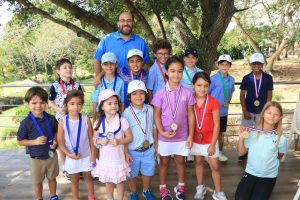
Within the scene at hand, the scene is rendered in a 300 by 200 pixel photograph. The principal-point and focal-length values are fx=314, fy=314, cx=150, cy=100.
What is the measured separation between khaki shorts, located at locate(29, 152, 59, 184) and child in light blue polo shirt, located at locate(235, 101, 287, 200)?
64.0 inches

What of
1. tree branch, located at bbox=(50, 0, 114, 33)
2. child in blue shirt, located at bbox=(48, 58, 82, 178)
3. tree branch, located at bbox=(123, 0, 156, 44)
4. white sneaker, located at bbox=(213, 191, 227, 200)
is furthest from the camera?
tree branch, located at bbox=(50, 0, 114, 33)

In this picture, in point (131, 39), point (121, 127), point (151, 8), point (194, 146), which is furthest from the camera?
point (151, 8)

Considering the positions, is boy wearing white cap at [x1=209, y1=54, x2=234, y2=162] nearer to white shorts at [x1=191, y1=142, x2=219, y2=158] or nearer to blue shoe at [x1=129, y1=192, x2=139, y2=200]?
white shorts at [x1=191, y1=142, x2=219, y2=158]

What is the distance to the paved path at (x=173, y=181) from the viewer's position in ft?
10.2

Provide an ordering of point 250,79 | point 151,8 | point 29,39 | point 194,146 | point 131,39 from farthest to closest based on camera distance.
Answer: point 29,39 < point 151,8 < point 250,79 < point 131,39 < point 194,146

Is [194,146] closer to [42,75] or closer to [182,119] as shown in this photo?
[182,119]

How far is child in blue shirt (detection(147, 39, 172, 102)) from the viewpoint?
3127 millimetres

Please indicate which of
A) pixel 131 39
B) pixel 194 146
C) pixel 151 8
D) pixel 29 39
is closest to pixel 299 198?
pixel 194 146

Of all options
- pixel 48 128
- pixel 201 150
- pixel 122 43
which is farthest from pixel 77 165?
pixel 122 43

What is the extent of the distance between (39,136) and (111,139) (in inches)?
24.4

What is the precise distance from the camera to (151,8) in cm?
618

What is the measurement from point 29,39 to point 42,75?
16.5ft

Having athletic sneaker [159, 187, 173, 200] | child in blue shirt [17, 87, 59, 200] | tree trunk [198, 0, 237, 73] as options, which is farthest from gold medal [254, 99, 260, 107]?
tree trunk [198, 0, 237, 73]

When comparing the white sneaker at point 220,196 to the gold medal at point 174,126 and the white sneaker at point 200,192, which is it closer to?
the white sneaker at point 200,192
